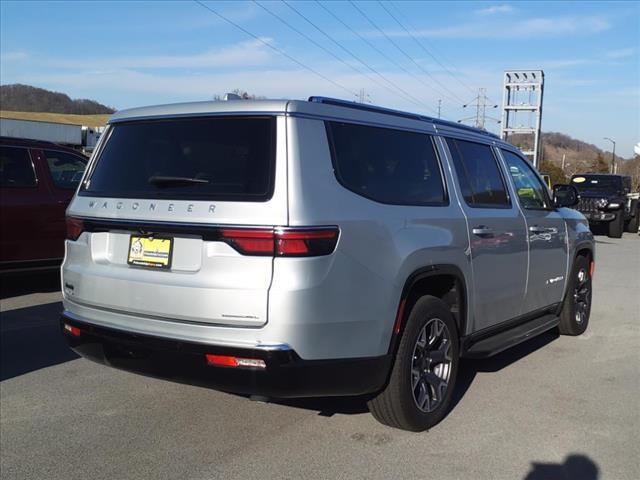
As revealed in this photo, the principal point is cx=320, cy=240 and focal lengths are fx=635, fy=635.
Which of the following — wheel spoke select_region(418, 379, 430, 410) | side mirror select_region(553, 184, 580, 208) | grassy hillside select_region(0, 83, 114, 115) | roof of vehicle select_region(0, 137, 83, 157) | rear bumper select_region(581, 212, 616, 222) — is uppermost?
grassy hillside select_region(0, 83, 114, 115)

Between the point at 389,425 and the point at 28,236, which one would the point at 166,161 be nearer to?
the point at 389,425

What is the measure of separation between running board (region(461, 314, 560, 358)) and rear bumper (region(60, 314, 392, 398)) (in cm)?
112

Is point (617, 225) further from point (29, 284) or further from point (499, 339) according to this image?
point (29, 284)

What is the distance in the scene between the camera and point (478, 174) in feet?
16.0

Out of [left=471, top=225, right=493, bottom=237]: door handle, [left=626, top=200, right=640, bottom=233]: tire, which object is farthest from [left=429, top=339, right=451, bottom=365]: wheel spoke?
[left=626, top=200, right=640, bottom=233]: tire

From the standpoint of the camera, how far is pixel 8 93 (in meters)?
96.0

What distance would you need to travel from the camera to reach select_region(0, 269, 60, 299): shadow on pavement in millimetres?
8461

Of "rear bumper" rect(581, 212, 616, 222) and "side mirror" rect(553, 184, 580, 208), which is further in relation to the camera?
"rear bumper" rect(581, 212, 616, 222)

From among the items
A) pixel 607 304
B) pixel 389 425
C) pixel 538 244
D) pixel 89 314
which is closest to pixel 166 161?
pixel 89 314

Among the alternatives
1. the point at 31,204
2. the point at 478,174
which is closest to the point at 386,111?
the point at 478,174

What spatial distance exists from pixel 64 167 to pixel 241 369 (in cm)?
649

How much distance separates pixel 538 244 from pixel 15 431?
4.23 m

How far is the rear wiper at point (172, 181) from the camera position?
345 cm

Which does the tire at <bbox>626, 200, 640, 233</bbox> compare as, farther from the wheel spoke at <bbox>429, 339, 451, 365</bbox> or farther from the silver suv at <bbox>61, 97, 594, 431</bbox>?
the wheel spoke at <bbox>429, 339, 451, 365</bbox>
